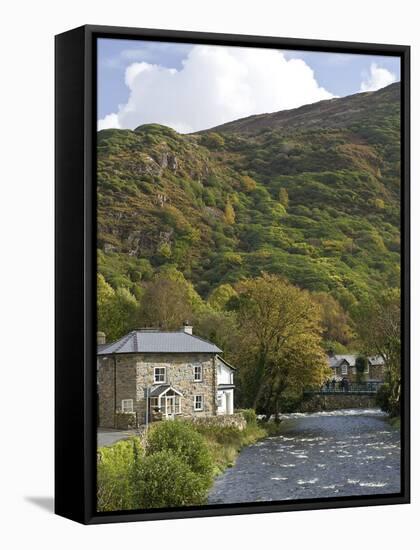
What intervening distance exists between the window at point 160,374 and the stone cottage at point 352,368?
1.82m

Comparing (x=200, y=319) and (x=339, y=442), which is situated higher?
(x=200, y=319)

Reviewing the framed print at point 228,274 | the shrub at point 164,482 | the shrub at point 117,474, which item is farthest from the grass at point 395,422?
the shrub at point 117,474

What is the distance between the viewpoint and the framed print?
1438cm

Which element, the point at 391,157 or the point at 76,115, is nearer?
the point at 76,115

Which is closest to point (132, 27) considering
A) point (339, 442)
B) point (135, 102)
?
point (135, 102)

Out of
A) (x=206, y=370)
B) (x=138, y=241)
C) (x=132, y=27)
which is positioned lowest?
(x=206, y=370)

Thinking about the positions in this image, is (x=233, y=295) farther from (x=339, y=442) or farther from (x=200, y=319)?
(x=339, y=442)

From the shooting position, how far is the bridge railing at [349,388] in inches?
614

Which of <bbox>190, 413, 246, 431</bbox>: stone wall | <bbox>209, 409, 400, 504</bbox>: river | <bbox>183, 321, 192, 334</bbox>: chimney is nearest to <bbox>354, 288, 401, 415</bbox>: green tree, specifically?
<bbox>209, 409, 400, 504</bbox>: river

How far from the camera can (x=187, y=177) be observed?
15078 mm

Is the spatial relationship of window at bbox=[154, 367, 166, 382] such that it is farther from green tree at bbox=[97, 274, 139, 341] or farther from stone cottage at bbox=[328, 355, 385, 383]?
stone cottage at bbox=[328, 355, 385, 383]

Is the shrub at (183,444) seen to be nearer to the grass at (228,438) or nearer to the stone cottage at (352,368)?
the grass at (228,438)

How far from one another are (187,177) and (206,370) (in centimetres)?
182

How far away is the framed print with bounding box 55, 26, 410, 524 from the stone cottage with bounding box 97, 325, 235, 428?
2cm
